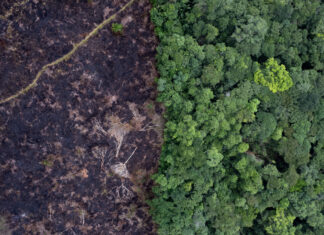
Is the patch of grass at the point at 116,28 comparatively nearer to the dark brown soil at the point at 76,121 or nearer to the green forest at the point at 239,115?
the dark brown soil at the point at 76,121

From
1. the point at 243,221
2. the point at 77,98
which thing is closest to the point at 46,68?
the point at 77,98

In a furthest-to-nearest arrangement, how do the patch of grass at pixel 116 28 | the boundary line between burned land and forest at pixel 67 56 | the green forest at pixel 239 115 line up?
the patch of grass at pixel 116 28 < the green forest at pixel 239 115 < the boundary line between burned land and forest at pixel 67 56

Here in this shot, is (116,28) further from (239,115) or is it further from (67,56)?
(239,115)

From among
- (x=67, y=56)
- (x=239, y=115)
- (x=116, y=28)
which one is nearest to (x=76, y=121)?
(x=67, y=56)

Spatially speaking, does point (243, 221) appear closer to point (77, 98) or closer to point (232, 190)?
point (232, 190)

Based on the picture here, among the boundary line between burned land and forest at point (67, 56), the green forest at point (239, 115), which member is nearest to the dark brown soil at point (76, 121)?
the boundary line between burned land and forest at point (67, 56)

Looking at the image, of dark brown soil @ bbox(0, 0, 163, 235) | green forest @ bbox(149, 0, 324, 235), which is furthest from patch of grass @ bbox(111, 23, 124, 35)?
green forest @ bbox(149, 0, 324, 235)
